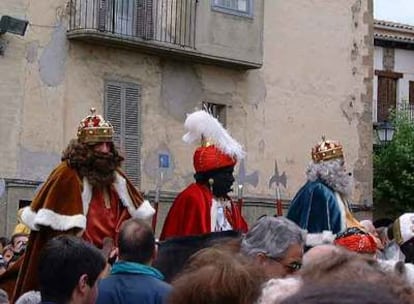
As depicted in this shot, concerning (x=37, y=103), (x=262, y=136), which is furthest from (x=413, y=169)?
(x=37, y=103)

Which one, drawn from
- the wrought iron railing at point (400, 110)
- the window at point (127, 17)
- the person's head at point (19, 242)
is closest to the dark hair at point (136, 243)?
the person's head at point (19, 242)

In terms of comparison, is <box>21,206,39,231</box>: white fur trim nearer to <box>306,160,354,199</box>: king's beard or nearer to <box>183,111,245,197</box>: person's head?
<box>183,111,245,197</box>: person's head

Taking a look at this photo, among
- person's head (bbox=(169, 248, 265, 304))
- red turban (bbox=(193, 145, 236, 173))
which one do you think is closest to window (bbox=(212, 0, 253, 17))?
red turban (bbox=(193, 145, 236, 173))

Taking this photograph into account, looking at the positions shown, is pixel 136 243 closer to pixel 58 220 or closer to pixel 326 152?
pixel 58 220

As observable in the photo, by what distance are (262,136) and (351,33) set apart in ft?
10.4

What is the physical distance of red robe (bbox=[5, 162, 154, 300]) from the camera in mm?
6293

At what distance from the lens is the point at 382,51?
28.2 m

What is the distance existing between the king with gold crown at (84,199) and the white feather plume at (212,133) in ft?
2.42

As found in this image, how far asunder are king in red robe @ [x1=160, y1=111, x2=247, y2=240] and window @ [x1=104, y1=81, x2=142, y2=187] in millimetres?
10042

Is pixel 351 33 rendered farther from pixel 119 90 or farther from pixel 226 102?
pixel 119 90

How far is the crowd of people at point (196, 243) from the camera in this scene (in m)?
2.11

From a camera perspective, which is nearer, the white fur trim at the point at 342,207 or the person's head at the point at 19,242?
the white fur trim at the point at 342,207

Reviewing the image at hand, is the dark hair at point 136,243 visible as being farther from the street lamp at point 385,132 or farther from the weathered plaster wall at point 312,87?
the street lamp at point 385,132

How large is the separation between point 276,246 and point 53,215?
2.22 metres
